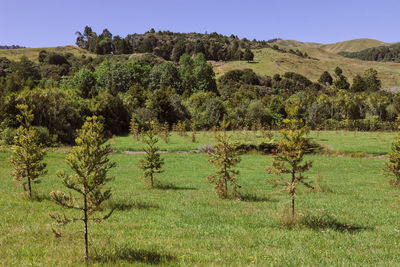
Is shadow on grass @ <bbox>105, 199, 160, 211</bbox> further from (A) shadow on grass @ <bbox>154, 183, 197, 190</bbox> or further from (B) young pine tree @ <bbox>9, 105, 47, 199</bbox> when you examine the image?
(A) shadow on grass @ <bbox>154, 183, 197, 190</bbox>

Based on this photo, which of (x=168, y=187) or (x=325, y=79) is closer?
(x=168, y=187)

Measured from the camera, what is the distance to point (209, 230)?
9.95 metres

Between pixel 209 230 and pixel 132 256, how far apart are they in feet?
11.4

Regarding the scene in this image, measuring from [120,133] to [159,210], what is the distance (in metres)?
44.6

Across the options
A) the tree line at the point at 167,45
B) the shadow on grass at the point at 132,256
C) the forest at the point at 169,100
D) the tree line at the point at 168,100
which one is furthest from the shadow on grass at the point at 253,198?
the tree line at the point at 167,45

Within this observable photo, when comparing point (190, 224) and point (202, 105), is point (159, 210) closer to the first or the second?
point (190, 224)

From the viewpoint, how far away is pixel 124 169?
26156 mm

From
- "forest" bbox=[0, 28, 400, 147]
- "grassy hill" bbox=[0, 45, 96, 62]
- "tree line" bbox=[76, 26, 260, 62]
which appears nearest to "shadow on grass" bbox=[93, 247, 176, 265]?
"forest" bbox=[0, 28, 400, 147]

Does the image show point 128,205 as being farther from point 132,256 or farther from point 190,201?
point 132,256

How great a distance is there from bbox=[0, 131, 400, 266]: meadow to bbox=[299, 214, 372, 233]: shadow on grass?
0.04 meters

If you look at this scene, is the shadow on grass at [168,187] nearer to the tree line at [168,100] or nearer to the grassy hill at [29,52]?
the tree line at [168,100]

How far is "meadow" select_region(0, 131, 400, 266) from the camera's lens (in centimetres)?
717

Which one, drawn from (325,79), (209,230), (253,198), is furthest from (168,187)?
(325,79)

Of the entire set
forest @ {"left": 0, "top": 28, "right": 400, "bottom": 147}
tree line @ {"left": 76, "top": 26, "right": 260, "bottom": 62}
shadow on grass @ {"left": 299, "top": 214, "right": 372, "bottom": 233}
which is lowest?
shadow on grass @ {"left": 299, "top": 214, "right": 372, "bottom": 233}
